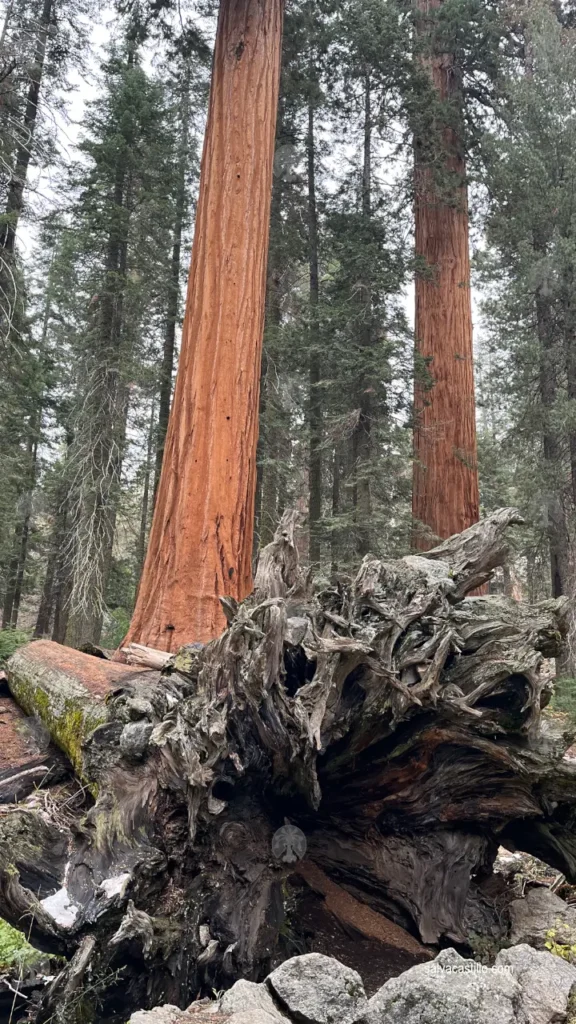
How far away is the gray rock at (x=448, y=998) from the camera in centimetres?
195

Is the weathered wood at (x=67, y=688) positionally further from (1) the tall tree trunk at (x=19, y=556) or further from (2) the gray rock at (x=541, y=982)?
(1) the tall tree trunk at (x=19, y=556)

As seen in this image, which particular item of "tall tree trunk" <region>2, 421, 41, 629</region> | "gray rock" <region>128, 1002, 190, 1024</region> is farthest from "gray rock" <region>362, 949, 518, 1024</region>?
"tall tree trunk" <region>2, 421, 41, 629</region>

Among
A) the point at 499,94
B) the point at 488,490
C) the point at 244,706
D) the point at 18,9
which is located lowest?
the point at 244,706

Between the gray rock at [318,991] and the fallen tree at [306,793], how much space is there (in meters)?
0.67

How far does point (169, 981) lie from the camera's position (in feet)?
8.61

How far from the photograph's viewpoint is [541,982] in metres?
2.21

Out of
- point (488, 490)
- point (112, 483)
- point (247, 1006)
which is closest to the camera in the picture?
point (247, 1006)

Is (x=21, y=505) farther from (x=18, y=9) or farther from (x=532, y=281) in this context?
(x=532, y=281)

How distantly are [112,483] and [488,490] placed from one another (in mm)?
9372

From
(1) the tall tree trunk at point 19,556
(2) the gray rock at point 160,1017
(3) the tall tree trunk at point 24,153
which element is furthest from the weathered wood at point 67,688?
(1) the tall tree trunk at point 19,556

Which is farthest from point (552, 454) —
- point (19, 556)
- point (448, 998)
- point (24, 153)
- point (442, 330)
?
point (19, 556)

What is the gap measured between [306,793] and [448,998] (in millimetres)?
1345

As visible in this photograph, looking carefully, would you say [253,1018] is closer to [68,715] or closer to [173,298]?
[68,715]

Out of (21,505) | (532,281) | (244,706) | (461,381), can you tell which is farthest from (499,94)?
(21,505)
